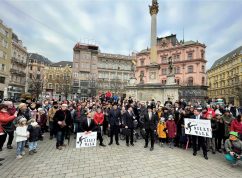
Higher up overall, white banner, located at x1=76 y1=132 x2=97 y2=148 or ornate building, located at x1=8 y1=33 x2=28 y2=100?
ornate building, located at x1=8 y1=33 x2=28 y2=100

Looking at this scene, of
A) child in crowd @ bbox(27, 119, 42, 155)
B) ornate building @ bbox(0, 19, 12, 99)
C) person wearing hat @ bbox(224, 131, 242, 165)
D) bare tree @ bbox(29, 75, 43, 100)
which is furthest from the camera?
bare tree @ bbox(29, 75, 43, 100)

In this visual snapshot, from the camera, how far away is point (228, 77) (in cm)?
6047

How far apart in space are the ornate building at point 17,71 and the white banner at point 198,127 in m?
47.8

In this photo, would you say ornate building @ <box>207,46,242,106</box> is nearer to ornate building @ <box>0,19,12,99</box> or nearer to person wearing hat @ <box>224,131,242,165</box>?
person wearing hat @ <box>224,131,242,165</box>

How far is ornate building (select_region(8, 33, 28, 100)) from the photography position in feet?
143

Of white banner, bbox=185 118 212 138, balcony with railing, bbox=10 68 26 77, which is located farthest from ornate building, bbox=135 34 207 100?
white banner, bbox=185 118 212 138

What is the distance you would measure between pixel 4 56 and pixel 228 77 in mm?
75813

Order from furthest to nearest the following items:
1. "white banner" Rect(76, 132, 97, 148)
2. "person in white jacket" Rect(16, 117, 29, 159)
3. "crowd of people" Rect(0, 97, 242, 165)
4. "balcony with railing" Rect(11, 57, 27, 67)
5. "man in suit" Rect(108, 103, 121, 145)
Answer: "balcony with railing" Rect(11, 57, 27, 67)
"man in suit" Rect(108, 103, 121, 145)
"white banner" Rect(76, 132, 97, 148)
"crowd of people" Rect(0, 97, 242, 165)
"person in white jacket" Rect(16, 117, 29, 159)

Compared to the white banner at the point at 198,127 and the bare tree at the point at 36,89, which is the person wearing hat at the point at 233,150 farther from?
the bare tree at the point at 36,89

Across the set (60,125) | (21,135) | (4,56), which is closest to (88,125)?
(60,125)

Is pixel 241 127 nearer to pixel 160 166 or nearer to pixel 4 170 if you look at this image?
pixel 160 166

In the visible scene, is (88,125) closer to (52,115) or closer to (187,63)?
(52,115)

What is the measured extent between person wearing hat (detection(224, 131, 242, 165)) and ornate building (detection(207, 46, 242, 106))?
5232 cm

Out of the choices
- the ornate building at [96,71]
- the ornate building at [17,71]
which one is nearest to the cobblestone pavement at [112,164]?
the ornate building at [17,71]
